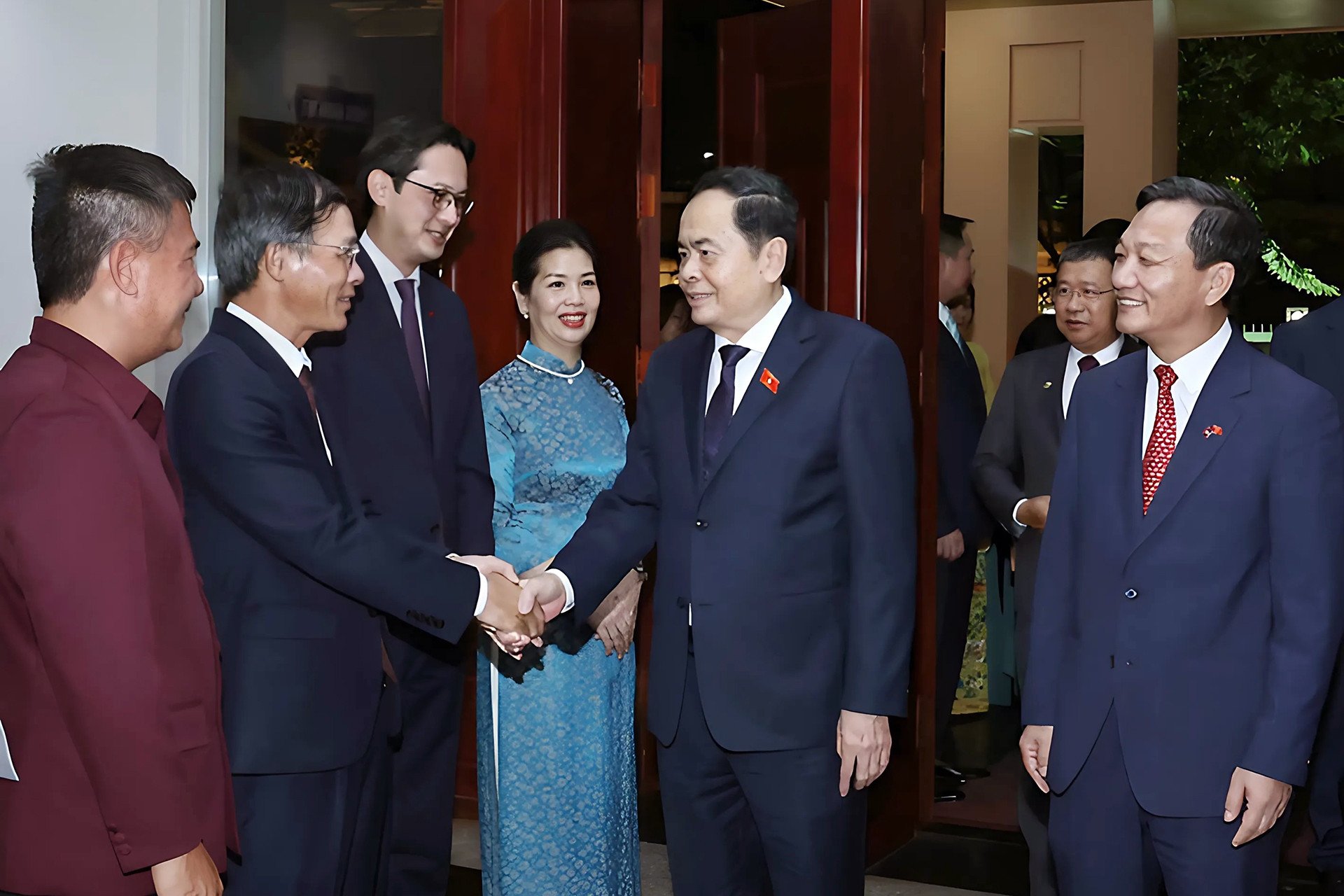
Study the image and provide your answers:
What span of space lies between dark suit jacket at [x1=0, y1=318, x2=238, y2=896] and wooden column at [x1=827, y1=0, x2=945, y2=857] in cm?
226

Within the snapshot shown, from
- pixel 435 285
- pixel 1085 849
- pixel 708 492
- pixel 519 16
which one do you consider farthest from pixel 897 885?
pixel 519 16

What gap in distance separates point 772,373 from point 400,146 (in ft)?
4.14

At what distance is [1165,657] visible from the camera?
2.09 meters

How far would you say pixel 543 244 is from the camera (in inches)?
128

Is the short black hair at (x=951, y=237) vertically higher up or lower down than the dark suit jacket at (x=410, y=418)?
higher up

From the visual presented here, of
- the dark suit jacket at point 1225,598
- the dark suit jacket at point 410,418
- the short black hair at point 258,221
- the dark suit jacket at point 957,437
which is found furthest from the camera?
the dark suit jacket at point 957,437

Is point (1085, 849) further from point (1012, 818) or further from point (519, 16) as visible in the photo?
point (519, 16)

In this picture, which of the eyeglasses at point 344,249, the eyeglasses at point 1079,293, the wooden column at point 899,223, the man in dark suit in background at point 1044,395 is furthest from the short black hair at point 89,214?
the eyeglasses at point 1079,293

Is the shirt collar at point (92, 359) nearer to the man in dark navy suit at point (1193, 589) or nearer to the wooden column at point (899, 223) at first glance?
the man in dark navy suit at point (1193, 589)

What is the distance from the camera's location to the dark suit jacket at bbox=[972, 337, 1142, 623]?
3.49 metres

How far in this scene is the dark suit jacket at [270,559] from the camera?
2.08 metres

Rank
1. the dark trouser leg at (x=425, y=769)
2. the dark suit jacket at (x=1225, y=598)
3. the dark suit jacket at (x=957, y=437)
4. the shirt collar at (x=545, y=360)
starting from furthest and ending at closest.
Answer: the dark suit jacket at (x=957, y=437) → the shirt collar at (x=545, y=360) → the dark trouser leg at (x=425, y=769) → the dark suit jacket at (x=1225, y=598)

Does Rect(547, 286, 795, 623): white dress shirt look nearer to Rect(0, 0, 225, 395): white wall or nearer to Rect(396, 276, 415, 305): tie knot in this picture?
Rect(396, 276, 415, 305): tie knot

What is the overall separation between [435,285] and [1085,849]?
190 centimetres
